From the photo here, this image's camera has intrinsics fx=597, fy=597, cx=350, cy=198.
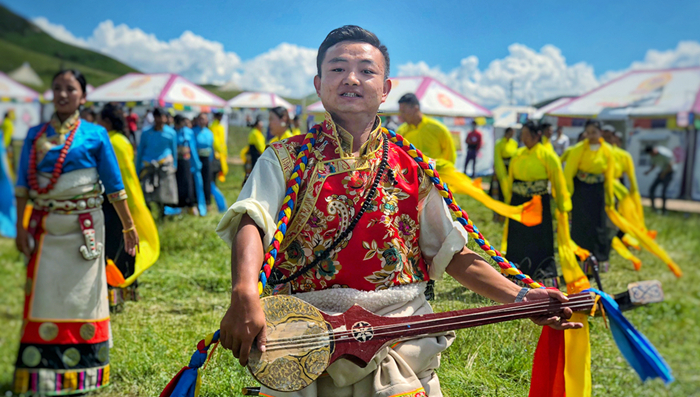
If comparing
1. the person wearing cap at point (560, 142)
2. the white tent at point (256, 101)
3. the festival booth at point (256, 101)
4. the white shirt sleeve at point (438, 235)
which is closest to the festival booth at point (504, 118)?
the person wearing cap at point (560, 142)

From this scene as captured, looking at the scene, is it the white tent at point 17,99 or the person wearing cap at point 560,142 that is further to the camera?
the person wearing cap at point 560,142

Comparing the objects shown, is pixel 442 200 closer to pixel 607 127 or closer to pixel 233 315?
pixel 233 315

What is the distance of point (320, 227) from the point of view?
6.24ft

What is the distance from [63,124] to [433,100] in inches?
545

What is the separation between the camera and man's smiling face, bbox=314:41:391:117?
6.36 ft

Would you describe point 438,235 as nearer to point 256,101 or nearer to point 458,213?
point 458,213

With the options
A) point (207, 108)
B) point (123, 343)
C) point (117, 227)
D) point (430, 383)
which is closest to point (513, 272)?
point (430, 383)

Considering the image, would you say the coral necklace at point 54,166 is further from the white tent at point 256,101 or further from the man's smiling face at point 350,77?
the white tent at point 256,101

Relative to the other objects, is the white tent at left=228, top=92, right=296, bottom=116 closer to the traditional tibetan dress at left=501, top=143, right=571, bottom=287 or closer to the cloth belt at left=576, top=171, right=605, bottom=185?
the cloth belt at left=576, top=171, right=605, bottom=185

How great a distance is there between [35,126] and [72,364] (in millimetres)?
1412

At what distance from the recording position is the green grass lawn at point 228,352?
3062 millimetres

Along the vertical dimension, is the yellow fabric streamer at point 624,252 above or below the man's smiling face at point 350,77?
below

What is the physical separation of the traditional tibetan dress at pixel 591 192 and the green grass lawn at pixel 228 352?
0.48 m

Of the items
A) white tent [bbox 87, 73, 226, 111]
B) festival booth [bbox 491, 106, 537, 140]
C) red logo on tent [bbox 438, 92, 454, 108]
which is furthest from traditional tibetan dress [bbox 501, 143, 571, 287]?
festival booth [bbox 491, 106, 537, 140]
